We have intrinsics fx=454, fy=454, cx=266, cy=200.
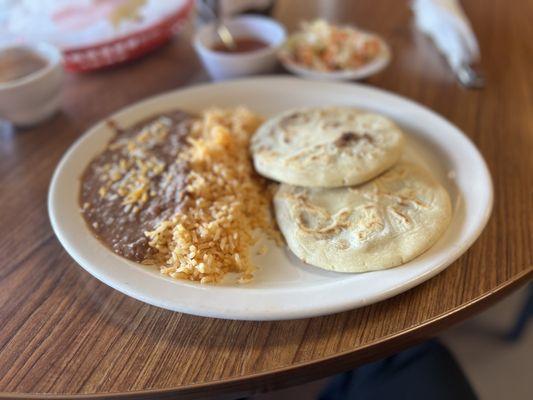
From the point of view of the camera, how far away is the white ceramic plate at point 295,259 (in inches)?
35.4

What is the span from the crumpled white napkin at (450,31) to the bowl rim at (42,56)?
1.39 m

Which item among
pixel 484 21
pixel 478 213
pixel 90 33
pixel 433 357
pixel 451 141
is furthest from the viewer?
pixel 484 21

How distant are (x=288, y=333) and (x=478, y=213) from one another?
20.7 inches

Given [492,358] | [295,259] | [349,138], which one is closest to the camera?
[295,259]

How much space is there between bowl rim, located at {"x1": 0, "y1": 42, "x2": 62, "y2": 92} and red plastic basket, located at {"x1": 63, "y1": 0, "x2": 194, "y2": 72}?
12 centimetres

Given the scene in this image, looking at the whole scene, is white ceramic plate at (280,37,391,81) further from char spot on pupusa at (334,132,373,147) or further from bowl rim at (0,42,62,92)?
bowl rim at (0,42,62,92)

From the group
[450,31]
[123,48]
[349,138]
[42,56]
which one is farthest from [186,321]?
[450,31]

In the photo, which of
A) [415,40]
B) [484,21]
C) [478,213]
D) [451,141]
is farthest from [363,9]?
[478,213]

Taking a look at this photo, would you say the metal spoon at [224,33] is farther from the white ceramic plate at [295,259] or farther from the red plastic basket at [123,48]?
the white ceramic plate at [295,259]

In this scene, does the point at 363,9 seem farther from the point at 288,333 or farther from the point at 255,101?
the point at 288,333

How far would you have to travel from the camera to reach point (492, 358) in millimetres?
1570

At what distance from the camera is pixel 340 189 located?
1.14 meters

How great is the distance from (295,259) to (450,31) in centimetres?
116

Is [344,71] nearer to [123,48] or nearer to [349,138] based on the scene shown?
[349,138]
